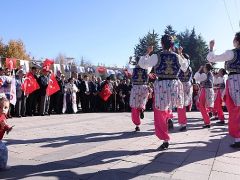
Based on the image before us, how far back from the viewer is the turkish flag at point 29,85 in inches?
509

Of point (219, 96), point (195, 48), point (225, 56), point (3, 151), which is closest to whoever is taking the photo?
point (3, 151)

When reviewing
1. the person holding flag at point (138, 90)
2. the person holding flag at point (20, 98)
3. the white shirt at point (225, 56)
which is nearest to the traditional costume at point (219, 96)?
the person holding flag at point (138, 90)

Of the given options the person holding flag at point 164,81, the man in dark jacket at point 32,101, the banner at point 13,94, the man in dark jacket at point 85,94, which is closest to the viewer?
the person holding flag at point 164,81

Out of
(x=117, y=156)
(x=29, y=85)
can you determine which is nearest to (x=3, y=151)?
(x=117, y=156)

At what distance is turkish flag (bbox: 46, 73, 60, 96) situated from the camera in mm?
13864

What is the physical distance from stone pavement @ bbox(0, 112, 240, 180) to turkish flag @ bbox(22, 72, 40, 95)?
16.2 ft

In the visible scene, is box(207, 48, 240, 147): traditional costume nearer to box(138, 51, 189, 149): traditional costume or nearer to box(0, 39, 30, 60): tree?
box(138, 51, 189, 149): traditional costume

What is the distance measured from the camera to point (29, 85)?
1309cm

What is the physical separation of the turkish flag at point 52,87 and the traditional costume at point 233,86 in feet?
27.8

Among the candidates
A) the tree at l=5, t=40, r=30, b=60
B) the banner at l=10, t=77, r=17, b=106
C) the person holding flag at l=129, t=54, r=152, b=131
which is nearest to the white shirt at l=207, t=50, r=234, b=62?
the person holding flag at l=129, t=54, r=152, b=131

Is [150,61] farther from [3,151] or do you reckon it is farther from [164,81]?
[3,151]

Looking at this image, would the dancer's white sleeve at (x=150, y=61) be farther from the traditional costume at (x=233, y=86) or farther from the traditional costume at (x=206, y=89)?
the traditional costume at (x=206, y=89)

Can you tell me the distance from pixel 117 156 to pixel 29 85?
8.36 metres

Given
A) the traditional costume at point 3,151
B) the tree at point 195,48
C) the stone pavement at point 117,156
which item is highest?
the tree at point 195,48
